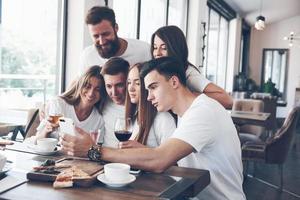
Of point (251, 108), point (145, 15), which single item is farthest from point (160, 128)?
point (251, 108)

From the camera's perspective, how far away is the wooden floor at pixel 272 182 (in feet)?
12.9

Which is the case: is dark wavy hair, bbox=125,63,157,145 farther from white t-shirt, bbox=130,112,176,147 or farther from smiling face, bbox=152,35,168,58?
smiling face, bbox=152,35,168,58

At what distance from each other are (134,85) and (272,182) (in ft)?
9.49

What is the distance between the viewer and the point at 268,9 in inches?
386

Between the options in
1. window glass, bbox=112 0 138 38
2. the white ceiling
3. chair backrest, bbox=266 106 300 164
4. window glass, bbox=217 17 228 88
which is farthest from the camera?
window glass, bbox=217 17 228 88

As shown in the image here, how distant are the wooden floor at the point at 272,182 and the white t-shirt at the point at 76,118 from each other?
201cm

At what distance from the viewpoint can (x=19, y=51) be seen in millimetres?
3564

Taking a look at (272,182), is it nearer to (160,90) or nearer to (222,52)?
(160,90)

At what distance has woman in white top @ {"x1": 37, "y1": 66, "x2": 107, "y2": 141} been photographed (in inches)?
95.1

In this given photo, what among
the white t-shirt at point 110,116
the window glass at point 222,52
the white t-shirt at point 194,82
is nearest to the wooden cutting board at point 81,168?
the white t-shirt at point 110,116

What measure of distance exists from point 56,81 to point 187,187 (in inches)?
99.2

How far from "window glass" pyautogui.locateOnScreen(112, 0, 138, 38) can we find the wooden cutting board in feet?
9.22

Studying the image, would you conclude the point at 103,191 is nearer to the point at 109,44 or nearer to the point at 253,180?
the point at 109,44

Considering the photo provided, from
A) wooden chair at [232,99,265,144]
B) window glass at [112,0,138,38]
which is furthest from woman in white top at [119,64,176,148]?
wooden chair at [232,99,265,144]
